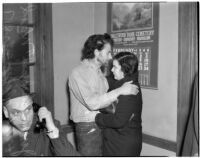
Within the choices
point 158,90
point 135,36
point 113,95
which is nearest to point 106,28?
point 135,36

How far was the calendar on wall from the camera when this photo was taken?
2.02 m

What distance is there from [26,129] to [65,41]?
4.16 ft

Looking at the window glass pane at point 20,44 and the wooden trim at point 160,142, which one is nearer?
the window glass pane at point 20,44

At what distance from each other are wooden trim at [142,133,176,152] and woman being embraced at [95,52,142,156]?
0.48m

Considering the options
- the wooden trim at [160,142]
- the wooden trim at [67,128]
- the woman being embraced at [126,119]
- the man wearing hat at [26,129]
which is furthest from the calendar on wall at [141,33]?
the man wearing hat at [26,129]

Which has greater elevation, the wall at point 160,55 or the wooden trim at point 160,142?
the wall at point 160,55

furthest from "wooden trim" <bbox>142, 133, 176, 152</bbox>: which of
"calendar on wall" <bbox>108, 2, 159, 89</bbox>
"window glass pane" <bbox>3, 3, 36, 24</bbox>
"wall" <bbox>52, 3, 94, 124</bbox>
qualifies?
"window glass pane" <bbox>3, 3, 36, 24</bbox>

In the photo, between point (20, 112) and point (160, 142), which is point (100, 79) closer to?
point (20, 112)

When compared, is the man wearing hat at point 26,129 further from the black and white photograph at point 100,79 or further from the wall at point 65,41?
the wall at point 65,41

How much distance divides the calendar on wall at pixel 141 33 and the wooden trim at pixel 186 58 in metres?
0.23

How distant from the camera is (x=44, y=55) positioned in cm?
211

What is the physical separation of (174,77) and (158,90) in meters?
0.19

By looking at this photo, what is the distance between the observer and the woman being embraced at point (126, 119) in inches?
59.6

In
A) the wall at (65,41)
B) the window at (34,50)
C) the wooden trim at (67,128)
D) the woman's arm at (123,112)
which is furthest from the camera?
the wooden trim at (67,128)
